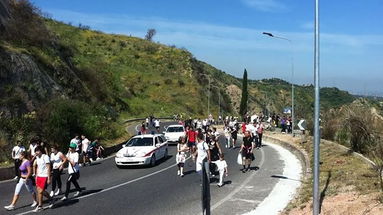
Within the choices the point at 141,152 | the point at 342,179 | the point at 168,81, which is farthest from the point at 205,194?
the point at 168,81

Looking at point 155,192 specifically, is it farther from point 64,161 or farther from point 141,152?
point 141,152

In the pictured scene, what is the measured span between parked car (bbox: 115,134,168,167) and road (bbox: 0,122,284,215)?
40 centimetres

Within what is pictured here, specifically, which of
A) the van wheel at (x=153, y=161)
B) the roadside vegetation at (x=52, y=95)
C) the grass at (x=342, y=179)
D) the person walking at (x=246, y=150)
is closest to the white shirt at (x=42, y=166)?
the grass at (x=342, y=179)

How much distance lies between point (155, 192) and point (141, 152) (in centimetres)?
664

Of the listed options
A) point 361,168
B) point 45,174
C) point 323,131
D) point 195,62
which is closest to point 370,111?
point 361,168

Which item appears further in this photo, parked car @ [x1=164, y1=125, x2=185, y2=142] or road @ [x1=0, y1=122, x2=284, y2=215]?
parked car @ [x1=164, y1=125, x2=185, y2=142]

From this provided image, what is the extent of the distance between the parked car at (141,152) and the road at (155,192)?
400 mm

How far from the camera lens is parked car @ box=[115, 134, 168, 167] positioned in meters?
21.9

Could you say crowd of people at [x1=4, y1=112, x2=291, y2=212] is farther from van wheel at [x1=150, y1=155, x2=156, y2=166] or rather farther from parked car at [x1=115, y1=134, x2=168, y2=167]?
van wheel at [x1=150, y1=155, x2=156, y2=166]

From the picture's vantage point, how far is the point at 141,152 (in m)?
22.0

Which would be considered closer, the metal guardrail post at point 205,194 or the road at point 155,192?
the metal guardrail post at point 205,194

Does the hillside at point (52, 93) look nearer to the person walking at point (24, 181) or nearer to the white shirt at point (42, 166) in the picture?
the person walking at point (24, 181)

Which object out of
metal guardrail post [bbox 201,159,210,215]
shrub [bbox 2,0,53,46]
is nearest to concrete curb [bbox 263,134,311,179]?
metal guardrail post [bbox 201,159,210,215]

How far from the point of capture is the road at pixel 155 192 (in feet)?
42.5
